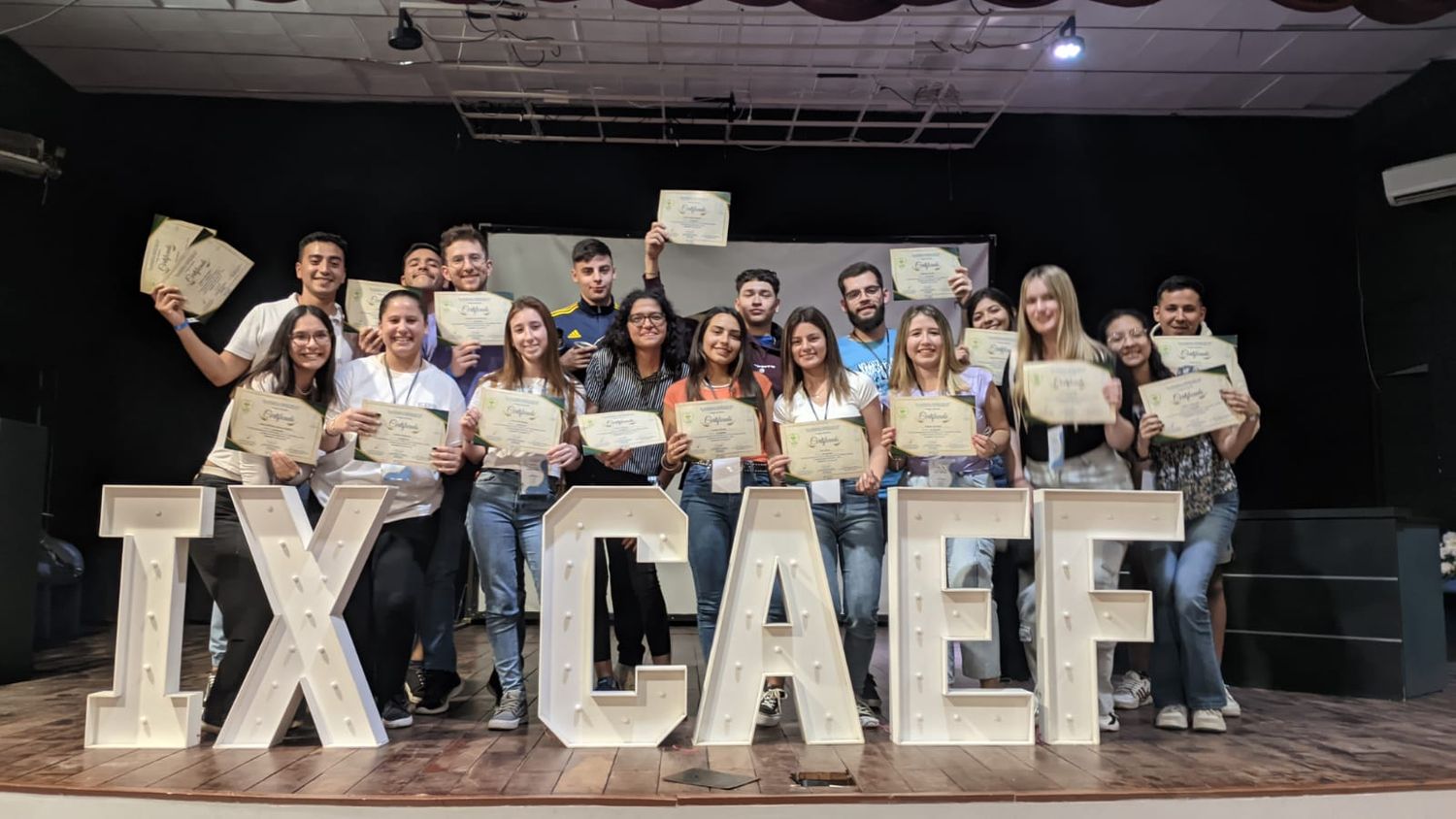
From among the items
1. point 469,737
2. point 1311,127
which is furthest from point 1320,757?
point 1311,127

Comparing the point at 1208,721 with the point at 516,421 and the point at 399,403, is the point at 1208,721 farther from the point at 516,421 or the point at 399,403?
the point at 399,403

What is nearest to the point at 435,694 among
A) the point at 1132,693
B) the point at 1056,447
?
the point at 1056,447

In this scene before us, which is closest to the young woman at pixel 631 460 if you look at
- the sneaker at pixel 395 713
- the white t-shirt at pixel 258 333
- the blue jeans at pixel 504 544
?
the blue jeans at pixel 504 544

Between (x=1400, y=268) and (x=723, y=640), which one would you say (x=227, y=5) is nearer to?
(x=723, y=640)

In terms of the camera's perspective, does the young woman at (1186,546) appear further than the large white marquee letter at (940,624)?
Yes

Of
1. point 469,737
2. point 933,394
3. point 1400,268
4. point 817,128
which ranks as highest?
point 817,128

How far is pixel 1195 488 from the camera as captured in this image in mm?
3289

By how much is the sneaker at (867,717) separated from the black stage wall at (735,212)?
3.93 meters

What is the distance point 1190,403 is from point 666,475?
1.61 meters

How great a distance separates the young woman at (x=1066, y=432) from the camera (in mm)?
3170

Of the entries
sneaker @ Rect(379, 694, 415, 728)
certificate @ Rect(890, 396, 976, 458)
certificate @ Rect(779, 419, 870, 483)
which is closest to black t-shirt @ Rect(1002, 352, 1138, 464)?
certificate @ Rect(890, 396, 976, 458)

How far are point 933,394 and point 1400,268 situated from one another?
4.59 meters

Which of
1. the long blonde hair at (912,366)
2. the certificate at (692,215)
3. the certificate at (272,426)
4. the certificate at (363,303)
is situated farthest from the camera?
the certificate at (363,303)

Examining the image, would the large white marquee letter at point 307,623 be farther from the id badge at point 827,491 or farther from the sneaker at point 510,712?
the id badge at point 827,491
